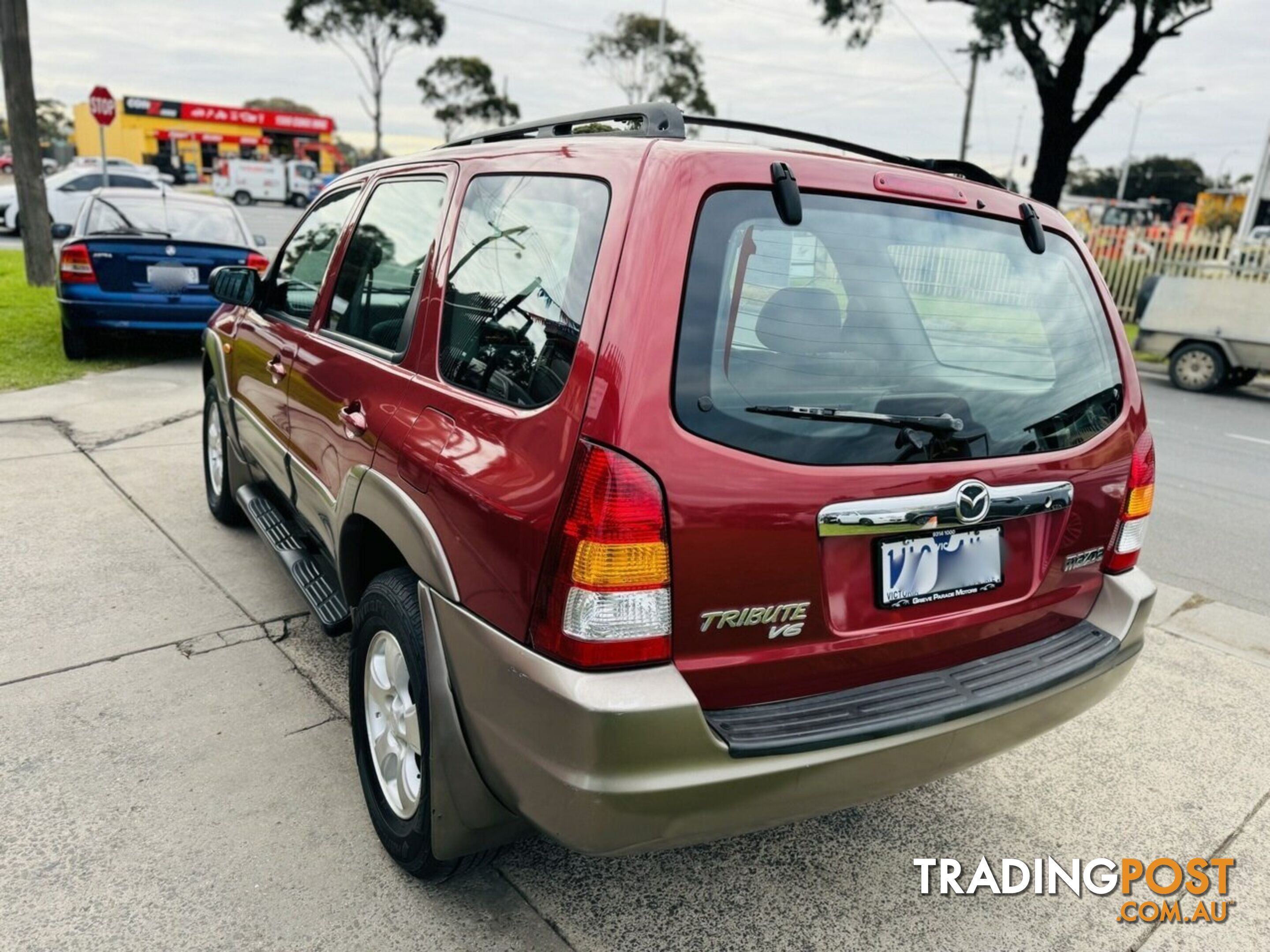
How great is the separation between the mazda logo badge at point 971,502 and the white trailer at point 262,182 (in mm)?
43041

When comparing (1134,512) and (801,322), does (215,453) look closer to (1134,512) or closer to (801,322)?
(801,322)

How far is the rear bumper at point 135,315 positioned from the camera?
7.57 metres

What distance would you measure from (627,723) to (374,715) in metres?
1.06

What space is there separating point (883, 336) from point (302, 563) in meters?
Answer: 2.23

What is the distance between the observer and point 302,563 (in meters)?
3.27

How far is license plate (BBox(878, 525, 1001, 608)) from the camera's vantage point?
1.95m

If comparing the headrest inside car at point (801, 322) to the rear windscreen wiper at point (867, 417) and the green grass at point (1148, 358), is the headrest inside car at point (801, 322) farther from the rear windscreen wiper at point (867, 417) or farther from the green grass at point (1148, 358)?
the green grass at point (1148, 358)

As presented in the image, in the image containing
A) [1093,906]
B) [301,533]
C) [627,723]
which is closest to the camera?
[627,723]

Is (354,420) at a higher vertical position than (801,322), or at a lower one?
lower

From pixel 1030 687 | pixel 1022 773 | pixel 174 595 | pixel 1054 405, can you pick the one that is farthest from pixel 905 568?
pixel 174 595

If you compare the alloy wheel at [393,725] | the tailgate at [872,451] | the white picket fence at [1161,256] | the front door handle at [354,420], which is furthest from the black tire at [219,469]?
the white picket fence at [1161,256]

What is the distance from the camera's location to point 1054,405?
2.26 meters

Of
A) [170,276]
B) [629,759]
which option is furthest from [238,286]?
[170,276]

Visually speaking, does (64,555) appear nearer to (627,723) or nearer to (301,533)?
(301,533)
